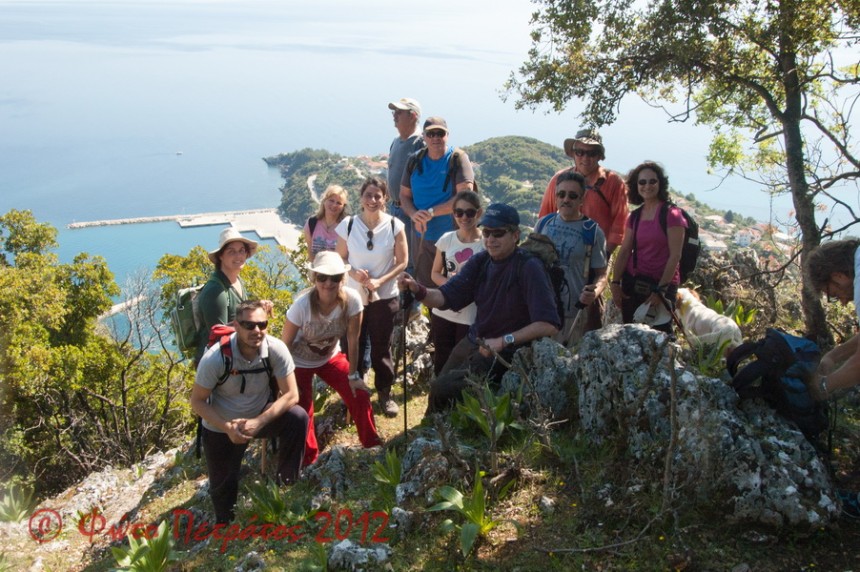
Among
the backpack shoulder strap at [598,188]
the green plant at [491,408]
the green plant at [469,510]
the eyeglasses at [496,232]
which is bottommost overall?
the green plant at [469,510]

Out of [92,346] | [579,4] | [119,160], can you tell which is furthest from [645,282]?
[119,160]

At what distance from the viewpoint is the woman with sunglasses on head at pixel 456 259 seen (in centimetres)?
559

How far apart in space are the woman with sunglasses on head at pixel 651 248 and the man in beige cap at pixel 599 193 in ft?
0.98

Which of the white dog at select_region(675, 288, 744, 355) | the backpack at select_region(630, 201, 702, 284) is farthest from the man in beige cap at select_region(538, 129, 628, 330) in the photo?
the white dog at select_region(675, 288, 744, 355)

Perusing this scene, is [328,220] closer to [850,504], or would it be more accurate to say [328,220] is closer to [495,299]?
[495,299]

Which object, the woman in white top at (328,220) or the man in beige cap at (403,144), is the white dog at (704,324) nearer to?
the man in beige cap at (403,144)

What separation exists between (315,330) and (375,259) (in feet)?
3.79

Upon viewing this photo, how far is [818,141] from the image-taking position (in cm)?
692

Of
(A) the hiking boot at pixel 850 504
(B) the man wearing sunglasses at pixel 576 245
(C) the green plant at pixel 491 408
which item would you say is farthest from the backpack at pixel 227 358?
(A) the hiking boot at pixel 850 504

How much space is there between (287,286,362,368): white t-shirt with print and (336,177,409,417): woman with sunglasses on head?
27.2 inches

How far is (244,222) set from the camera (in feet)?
327

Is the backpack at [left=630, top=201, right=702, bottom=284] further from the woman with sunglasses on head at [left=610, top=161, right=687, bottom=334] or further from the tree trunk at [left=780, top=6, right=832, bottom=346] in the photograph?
the tree trunk at [left=780, top=6, right=832, bottom=346]

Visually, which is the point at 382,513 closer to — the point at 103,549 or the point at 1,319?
the point at 103,549

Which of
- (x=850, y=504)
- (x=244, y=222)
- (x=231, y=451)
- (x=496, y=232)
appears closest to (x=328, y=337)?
(x=231, y=451)
